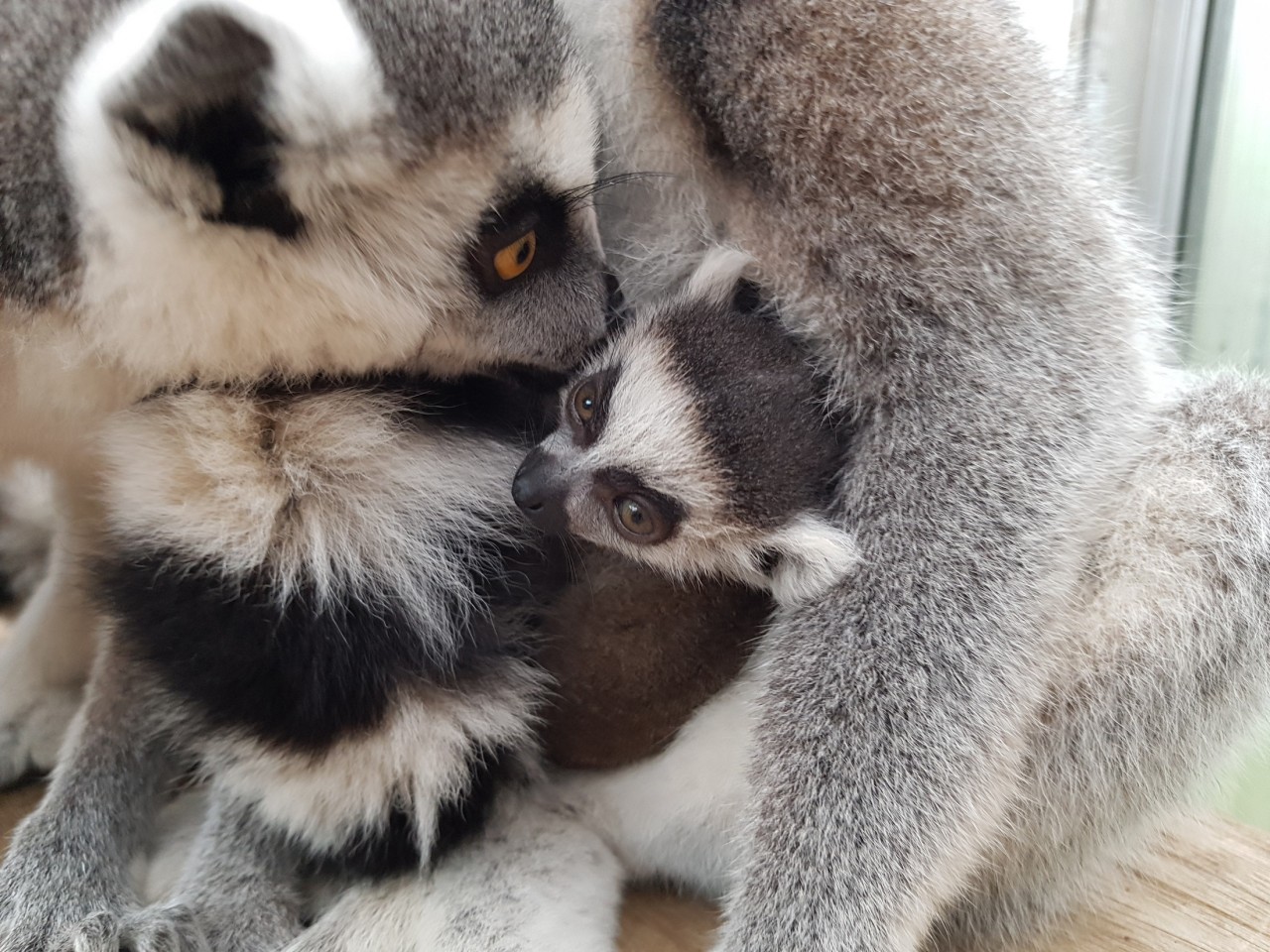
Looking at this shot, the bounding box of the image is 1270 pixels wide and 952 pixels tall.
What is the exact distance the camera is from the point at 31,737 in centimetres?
118

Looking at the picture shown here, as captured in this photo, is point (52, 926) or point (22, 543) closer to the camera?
point (52, 926)

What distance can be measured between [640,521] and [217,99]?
0.49 meters

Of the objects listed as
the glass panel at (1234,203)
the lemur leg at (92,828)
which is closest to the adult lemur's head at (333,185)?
the lemur leg at (92,828)

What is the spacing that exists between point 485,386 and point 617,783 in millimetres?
398

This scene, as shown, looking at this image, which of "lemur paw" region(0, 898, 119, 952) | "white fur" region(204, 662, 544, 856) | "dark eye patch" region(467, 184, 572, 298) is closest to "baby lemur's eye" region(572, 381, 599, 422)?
"dark eye patch" region(467, 184, 572, 298)

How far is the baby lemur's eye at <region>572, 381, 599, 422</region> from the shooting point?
1.00 meters

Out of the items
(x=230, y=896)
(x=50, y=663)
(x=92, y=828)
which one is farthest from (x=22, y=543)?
(x=230, y=896)

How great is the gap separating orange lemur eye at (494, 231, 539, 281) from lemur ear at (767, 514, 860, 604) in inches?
12.5

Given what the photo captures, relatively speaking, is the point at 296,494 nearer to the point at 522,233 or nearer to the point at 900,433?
the point at 522,233

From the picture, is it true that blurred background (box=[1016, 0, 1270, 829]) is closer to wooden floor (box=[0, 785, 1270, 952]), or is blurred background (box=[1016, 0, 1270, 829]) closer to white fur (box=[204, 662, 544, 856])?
wooden floor (box=[0, 785, 1270, 952])

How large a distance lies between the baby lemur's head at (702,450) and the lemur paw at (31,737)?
0.66 m

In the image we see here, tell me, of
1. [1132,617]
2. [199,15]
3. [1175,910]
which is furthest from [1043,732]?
[199,15]

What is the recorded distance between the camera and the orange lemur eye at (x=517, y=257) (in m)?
0.89

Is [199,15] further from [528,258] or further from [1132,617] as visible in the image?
[1132,617]
